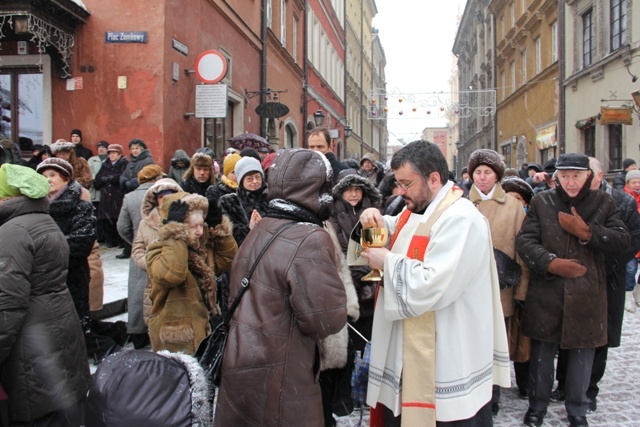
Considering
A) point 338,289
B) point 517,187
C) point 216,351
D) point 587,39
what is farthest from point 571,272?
point 587,39

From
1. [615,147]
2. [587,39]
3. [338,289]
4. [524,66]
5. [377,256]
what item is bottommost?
[338,289]

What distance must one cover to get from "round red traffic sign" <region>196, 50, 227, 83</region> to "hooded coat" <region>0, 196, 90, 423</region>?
297 inches

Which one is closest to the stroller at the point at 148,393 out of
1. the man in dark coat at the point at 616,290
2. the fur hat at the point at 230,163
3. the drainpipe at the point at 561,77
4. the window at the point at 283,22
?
the man in dark coat at the point at 616,290

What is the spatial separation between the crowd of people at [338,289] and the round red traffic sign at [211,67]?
228 inches

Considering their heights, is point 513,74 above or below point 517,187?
above

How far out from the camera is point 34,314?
310 cm

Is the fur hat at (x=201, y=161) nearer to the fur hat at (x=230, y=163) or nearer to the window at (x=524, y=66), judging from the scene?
the fur hat at (x=230, y=163)

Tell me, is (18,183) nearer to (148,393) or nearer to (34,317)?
(34,317)

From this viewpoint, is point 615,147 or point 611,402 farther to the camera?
point 615,147

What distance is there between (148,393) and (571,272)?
2.85 meters

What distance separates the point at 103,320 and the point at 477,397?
466 centimetres

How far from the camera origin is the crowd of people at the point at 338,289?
8.07 feet

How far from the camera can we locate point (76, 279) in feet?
15.2

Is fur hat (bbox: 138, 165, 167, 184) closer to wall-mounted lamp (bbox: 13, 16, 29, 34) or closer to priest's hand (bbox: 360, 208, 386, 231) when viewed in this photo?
wall-mounted lamp (bbox: 13, 16, 29, 34)
